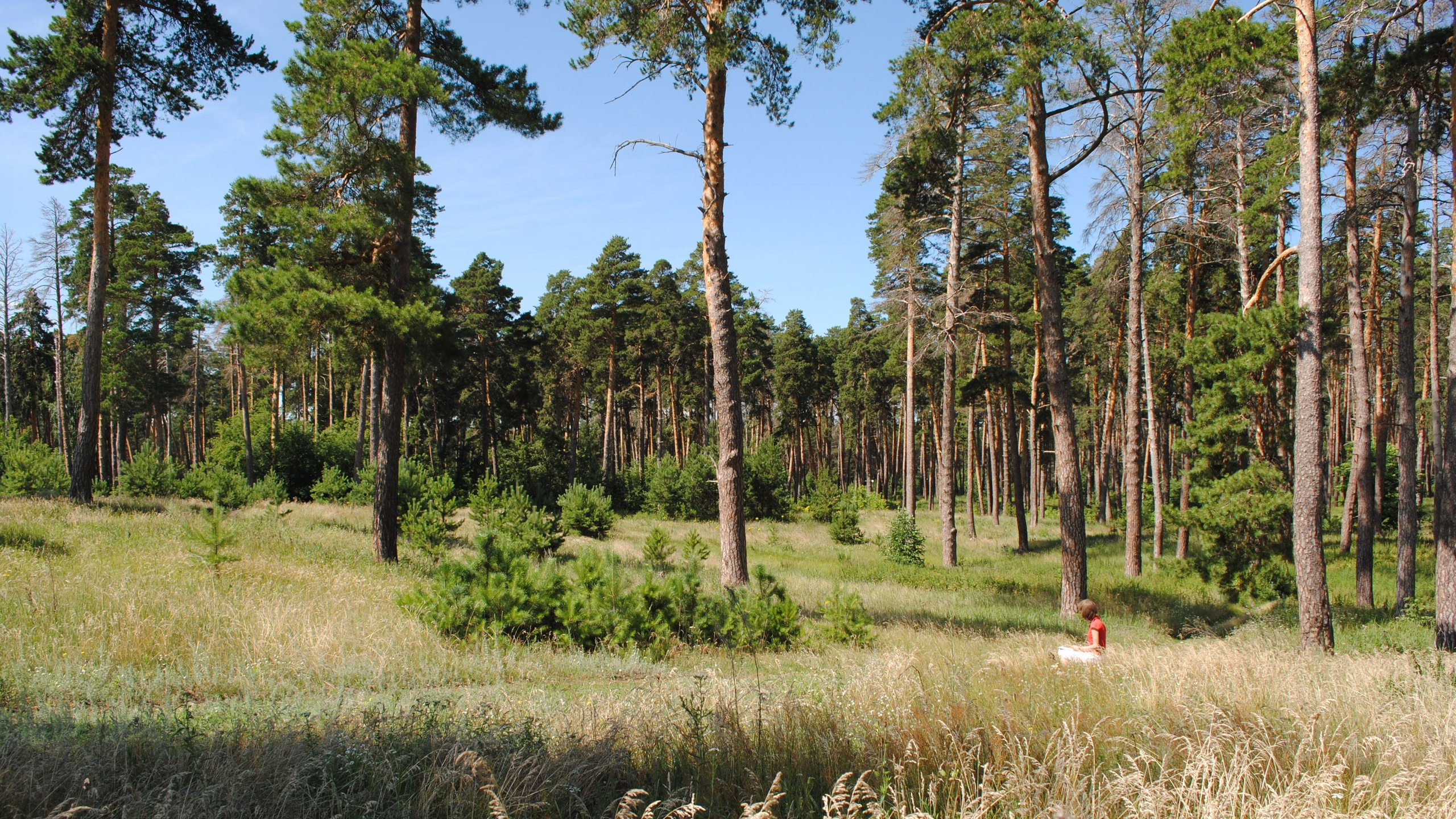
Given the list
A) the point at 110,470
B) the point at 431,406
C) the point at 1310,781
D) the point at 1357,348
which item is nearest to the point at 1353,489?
the point at 1357,348

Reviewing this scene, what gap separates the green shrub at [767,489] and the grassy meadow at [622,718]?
2539 centimetres

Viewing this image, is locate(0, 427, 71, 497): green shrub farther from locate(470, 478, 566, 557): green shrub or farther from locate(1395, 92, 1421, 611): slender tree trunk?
locate(1395, 92, 1421, 611): slender tree trunk

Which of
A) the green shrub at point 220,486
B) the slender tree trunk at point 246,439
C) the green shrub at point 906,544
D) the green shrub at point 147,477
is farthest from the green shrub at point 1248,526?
the slender tree trunk at point 246,439

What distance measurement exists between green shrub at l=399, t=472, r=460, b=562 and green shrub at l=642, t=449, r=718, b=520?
15.8 metres

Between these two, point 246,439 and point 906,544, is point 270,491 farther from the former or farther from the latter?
point 906,544

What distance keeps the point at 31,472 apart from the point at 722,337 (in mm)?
18615

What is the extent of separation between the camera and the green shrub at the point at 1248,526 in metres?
14.0

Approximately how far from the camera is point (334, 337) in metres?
13.2

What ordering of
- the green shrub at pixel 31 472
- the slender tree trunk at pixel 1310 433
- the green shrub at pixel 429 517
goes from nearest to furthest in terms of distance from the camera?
the slender tree trunk at pixel 1310 433 < the green shrub at pixel 429 517 < the green shrub at pixel 31 472

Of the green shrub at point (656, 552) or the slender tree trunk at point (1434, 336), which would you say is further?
the green shrub at point (656, 552)

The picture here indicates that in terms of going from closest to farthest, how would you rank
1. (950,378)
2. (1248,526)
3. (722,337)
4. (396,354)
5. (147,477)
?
(722,337)
(396,354)
(1248,526)
(950,378)
(147,477)

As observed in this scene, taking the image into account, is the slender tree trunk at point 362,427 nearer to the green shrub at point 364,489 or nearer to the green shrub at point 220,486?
the green shrub at point 364,489

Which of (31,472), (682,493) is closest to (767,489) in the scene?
(682,493)

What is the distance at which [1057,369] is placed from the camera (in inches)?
461
